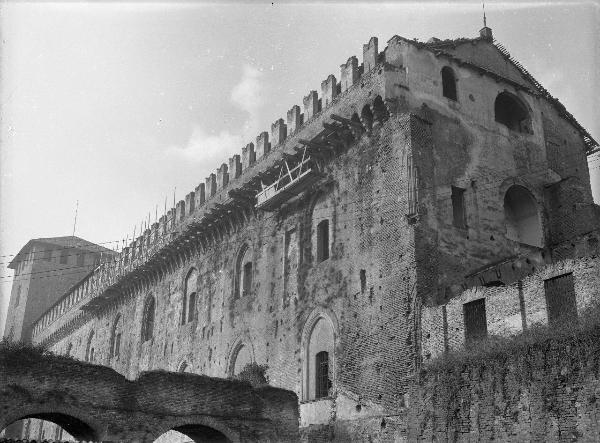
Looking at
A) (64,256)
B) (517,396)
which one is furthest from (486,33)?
(64,256)

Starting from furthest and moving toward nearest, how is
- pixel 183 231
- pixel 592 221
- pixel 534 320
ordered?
1. pixel 183 231
2. pixel 592 221
3. pixel 534 320

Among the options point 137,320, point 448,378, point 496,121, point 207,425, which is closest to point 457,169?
point 496,121

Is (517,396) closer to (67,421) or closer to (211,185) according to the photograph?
(67,421)

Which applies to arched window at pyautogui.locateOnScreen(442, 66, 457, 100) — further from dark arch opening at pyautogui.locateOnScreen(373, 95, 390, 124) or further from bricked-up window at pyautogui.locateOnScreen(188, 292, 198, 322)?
bricked-up window at pyautogui.locateOnScreen(188, 292, 198, 322)

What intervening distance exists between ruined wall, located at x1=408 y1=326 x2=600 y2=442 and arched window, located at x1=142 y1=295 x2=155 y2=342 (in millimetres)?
19030

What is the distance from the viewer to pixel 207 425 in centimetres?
1499

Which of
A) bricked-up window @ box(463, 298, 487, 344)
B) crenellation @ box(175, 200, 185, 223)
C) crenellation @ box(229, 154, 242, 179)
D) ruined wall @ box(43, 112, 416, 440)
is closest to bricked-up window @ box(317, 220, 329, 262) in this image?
ruined wall @ box(43, 112, 416, 440)

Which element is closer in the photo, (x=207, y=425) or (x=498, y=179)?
(x=207, y=425)

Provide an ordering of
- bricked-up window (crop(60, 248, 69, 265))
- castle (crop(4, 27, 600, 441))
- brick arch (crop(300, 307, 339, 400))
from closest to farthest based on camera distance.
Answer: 1. castle (crop(4, 27, 600, 441))
2. brick arch (crop(300, 307, 339, 400))
3. bricked-up window (crop(60, 248, 69, 265))

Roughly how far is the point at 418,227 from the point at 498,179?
3669 mm

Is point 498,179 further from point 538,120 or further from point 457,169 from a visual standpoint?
point 538,120

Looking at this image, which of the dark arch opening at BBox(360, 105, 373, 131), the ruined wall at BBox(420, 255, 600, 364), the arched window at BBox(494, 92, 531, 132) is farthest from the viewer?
the arched window at BBox(494, 92, 531, 132)

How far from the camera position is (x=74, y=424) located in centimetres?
1434

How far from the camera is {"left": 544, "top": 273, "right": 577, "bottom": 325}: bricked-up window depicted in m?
13.5
